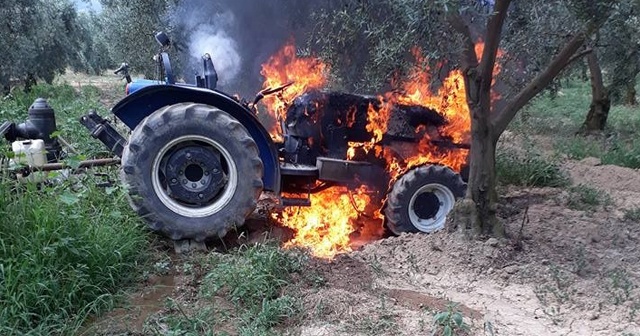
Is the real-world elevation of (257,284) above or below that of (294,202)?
below

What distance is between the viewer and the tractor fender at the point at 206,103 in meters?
5.51

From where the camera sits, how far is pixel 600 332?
154 inches

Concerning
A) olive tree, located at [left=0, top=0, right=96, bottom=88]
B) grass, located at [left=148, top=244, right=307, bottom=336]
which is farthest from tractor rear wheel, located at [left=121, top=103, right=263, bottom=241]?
olive tree, located at [left=0, top=0, right=96, bottom=88]

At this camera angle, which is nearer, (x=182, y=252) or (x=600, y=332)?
(x=600, y=332)

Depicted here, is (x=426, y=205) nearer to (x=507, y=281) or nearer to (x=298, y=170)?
(x=298, y=170)

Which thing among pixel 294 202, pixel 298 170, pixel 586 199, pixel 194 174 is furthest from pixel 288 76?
pixel 586 199

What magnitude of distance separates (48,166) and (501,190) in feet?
18.6

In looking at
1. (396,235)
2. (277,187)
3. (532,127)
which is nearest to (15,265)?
(277,187)

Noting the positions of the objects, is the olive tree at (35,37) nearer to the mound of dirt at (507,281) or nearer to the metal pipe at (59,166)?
the metal pipe at (59,166)

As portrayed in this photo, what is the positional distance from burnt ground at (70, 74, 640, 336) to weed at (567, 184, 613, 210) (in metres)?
0.66

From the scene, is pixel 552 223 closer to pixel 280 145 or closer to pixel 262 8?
pixel 280 145

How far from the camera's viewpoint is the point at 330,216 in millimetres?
6293

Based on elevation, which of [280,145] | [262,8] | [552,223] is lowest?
[552,223]

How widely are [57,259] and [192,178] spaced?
1592 millimetres
